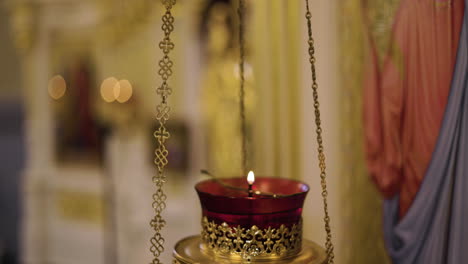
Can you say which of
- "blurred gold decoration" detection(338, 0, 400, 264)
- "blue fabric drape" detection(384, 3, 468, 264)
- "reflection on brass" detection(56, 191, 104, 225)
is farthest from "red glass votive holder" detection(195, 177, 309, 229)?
"reflection on brass" detection(56, 191, 104, 225)

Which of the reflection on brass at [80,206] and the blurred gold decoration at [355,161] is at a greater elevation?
the blurred gold decoration at [355,161]

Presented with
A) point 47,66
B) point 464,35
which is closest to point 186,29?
point 47,66

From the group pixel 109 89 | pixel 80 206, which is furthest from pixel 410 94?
pixel 80 206

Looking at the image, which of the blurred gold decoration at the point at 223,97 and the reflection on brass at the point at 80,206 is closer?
the blurred gold decoration at the point at 223,97

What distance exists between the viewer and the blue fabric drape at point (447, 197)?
621mm

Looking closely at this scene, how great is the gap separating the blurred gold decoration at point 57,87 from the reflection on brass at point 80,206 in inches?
25.7

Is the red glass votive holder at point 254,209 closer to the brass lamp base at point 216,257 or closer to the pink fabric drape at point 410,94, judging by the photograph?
the brass lamp base at point 216,257

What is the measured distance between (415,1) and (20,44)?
3.01 meters

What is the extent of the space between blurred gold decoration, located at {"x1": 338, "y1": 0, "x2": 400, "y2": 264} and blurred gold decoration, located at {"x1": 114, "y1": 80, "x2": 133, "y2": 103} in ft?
6.00

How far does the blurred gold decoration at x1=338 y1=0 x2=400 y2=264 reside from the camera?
0.90 metres

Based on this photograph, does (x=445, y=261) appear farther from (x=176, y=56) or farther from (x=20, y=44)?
(x=20, y=44)

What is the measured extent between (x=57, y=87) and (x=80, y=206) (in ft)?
2.67

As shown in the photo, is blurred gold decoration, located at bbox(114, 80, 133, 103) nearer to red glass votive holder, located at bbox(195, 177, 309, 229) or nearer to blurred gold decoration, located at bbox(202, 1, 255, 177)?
blurred gold decoration, located at bbox(202, 1, 255, 177)

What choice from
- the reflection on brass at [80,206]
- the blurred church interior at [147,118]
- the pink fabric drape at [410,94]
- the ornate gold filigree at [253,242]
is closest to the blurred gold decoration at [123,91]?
the blurred church interior at [147,118]
